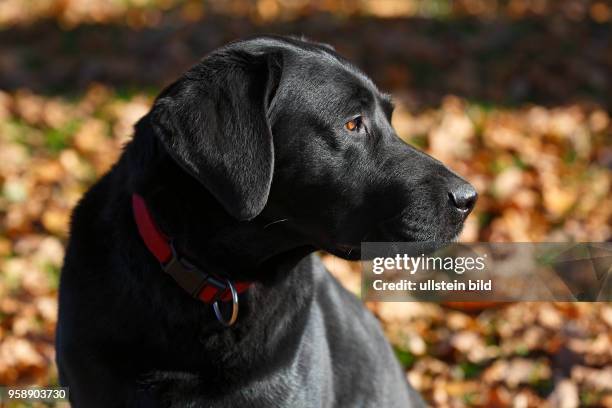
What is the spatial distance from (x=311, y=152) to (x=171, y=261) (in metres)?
0.54

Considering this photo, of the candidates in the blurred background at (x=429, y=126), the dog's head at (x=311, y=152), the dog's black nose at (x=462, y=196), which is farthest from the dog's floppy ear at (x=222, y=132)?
the blurred background at (x=429, y=126)

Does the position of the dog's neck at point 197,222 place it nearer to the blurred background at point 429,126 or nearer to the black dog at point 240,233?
the black dog at point 240,233

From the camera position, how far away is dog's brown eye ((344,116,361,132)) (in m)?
2.73

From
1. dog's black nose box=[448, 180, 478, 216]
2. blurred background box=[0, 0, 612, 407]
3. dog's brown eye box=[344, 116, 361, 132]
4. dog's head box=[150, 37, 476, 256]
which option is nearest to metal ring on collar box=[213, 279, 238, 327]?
dog's head box=[150, 37, 476, 256]

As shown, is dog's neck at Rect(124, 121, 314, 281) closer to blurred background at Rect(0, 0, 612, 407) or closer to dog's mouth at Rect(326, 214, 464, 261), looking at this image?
dog's mouth at Rect(326, 214, 464, 261)

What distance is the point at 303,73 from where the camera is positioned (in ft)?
9.00

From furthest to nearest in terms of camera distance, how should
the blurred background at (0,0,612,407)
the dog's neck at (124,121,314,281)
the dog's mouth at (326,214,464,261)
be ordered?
the blurred background at (0,0,612,407), the dog's mouth at (326,214,464,261), the dog's neck at (124,121,314,281)

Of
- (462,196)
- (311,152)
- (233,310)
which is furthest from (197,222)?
(462,196)

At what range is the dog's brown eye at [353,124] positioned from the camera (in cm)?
273

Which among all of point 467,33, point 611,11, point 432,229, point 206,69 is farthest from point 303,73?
point 611,11

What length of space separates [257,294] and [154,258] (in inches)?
13.7

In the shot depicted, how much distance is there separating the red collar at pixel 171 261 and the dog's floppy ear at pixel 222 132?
0.87 feet

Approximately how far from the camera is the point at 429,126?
615cm

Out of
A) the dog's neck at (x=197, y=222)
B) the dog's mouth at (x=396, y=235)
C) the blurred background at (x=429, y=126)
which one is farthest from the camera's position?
the blurred background at (x=429, y=126)
